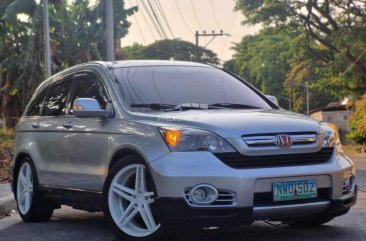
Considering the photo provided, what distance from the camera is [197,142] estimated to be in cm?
532

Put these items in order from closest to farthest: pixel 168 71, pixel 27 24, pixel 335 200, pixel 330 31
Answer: pixel 335 200
pixel 168 71
pixel 27 24
pixel 330 31

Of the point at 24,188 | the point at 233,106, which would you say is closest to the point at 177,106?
the point at 233,106

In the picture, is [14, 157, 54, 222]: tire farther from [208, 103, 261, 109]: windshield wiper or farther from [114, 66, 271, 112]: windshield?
[208, 103, 261, 109]: windshield wiper

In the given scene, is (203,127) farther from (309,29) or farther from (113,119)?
(309,29)

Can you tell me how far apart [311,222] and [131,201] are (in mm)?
1791

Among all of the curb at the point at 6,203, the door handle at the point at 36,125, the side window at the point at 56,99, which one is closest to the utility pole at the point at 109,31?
the curb at the point at 6,203

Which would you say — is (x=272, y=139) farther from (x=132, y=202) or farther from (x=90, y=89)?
(x=90, y=89)

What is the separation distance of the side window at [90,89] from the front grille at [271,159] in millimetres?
1690

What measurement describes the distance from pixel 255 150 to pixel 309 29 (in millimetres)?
31365

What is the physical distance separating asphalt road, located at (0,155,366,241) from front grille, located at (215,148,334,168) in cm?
71

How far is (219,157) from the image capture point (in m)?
5.26

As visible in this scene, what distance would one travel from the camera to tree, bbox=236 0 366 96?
109 ft

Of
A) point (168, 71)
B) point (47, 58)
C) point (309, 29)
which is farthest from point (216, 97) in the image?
point (309, 29)

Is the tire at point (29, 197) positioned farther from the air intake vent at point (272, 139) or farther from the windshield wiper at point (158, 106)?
the air intake vent at point (272, 139)
